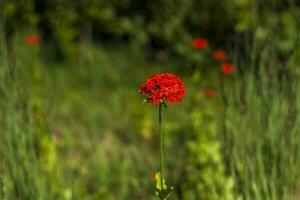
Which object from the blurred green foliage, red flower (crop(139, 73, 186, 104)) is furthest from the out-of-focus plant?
the blurred green foliage

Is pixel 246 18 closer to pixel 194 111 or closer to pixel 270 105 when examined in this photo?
pixel 194 111

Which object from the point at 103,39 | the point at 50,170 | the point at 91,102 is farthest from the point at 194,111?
the point at 103,39

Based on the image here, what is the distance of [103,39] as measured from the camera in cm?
687

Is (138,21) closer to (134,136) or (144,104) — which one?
(144,104)

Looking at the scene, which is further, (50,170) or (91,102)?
(91,102)

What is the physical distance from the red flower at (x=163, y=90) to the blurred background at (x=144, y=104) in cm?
69

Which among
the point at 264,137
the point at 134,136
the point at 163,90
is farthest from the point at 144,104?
the point at 163,90

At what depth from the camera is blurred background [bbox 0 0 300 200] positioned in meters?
2.44

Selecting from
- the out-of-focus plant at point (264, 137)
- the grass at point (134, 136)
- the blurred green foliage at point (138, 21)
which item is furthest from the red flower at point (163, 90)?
the blurred green foliage at point (138, 21)

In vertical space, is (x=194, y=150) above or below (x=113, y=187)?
above

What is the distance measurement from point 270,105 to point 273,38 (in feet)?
1.43

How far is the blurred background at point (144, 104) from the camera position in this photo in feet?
8.02

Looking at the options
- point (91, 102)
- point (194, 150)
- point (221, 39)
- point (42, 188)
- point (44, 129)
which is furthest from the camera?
point (221, 39)

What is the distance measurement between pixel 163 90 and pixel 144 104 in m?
2.94
